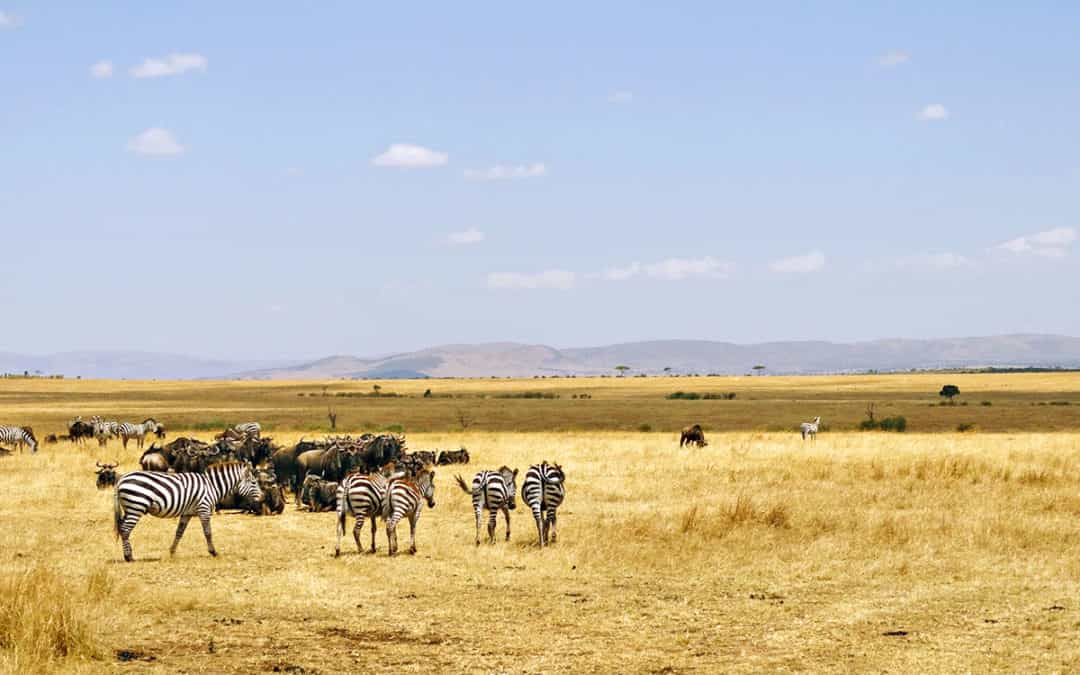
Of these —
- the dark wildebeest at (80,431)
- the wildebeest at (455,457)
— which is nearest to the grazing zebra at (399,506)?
the wildebeest at (455,457)

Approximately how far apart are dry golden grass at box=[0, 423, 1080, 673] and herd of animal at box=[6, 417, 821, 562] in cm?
57

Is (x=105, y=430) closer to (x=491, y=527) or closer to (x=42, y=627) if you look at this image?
(x=491, y=527)

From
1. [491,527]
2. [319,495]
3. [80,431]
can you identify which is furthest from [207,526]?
[80,431]

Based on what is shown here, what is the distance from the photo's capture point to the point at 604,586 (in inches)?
671

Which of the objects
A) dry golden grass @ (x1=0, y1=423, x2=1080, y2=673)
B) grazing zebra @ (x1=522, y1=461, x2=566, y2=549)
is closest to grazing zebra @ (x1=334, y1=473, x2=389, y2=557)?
dry golden grass @ (x1=0, y1=423, x2=1080, y2=673)

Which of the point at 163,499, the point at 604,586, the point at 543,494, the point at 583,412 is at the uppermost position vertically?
the point at 163,499

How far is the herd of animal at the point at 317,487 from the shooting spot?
763 inches

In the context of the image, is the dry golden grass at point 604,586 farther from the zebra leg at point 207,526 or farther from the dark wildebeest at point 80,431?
the dark wildebeest at point 80,431

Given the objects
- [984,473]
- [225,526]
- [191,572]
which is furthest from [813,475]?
[191,572]

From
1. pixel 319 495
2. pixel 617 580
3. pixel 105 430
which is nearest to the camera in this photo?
pixel 617 580

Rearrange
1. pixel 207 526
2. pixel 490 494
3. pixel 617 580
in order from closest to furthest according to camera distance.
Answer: pixel 617 580
pixel 207 526
pixel 490 494

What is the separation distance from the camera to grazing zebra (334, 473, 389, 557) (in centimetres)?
1997

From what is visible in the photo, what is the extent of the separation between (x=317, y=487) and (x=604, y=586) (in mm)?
11268

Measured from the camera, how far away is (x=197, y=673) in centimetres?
1225
